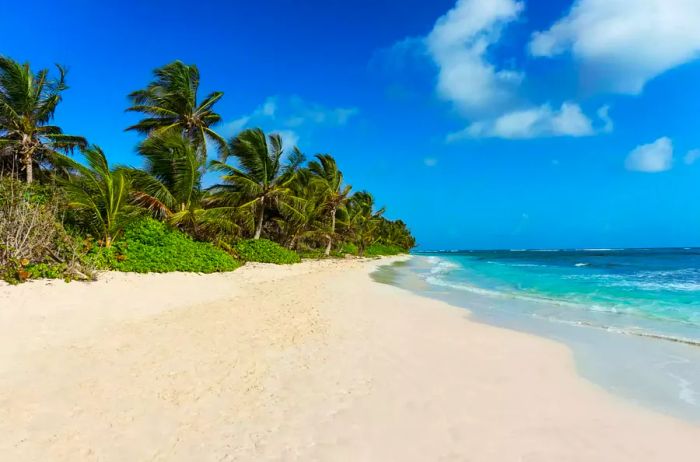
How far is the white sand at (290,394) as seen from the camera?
3062 millimetres

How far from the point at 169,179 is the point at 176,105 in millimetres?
7194

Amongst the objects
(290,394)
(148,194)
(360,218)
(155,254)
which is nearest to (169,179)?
(148,194)

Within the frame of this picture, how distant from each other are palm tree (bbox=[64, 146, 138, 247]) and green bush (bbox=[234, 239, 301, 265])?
774 centimetres

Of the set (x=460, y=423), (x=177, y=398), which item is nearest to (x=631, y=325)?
(x=460, y=423)

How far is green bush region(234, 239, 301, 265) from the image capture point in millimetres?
20359

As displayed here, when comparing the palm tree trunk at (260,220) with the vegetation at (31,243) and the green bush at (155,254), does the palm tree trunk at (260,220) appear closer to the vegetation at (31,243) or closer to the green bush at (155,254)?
the green bush at (155,254)

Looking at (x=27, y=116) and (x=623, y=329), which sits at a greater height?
(x=27, y=116)

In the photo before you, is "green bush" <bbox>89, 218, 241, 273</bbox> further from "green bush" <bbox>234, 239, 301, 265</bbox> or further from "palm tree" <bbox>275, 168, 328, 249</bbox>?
"palm tree" <bbox>275, 168, 328, 249</bbox>

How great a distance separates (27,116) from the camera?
17.0m

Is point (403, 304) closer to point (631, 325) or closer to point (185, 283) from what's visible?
point (631, 325)

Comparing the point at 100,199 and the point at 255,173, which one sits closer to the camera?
the point at 100,199

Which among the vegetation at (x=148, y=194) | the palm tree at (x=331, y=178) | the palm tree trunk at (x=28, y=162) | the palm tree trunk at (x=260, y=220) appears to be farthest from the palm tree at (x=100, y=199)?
the palm tree at (x=331, y=178)

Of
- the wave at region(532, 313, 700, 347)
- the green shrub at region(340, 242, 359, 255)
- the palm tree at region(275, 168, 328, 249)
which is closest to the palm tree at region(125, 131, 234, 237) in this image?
the palm tree at region(275, 168, 328, 249)

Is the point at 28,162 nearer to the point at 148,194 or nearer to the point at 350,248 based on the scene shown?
the point at 148,194
